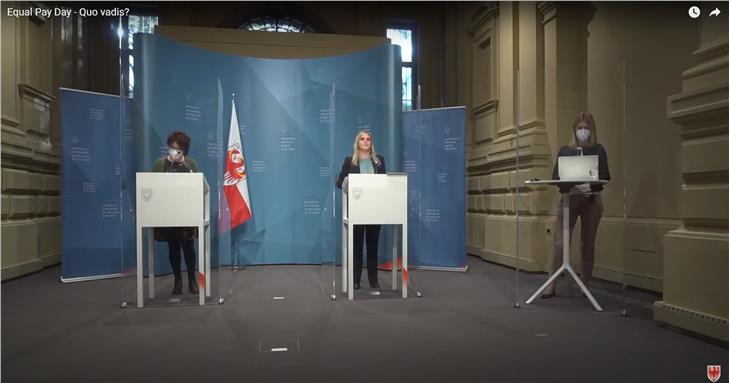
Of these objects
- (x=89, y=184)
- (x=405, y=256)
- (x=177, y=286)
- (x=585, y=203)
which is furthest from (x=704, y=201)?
(x=89, y=184)

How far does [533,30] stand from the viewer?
605 cm

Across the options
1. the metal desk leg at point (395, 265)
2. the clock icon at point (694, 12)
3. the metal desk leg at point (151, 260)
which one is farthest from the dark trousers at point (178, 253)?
the clock icon at point (694, 12)

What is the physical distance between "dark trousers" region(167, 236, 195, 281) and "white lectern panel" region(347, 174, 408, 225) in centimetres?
135

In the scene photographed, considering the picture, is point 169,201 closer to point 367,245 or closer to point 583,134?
point 367,245

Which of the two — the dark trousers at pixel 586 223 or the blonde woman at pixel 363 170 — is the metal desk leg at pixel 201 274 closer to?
the blonde woman at pixel 363 170

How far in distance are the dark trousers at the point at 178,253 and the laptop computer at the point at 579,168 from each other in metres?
2.99

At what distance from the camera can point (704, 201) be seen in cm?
283

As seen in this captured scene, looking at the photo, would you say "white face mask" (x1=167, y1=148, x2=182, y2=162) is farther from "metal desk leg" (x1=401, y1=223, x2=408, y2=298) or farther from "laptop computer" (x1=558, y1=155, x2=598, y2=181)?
"laptop computer" (x1=558, y1=155, x2=598, y2=181)

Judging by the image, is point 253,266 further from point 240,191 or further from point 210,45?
point 210,45

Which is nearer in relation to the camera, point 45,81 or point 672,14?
point 672,14

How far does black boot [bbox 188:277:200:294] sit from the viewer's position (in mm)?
4129

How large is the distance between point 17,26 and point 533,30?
6090 mm

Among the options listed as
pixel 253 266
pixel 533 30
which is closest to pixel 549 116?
pixel 533 30

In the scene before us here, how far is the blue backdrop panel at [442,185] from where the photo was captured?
595cm
